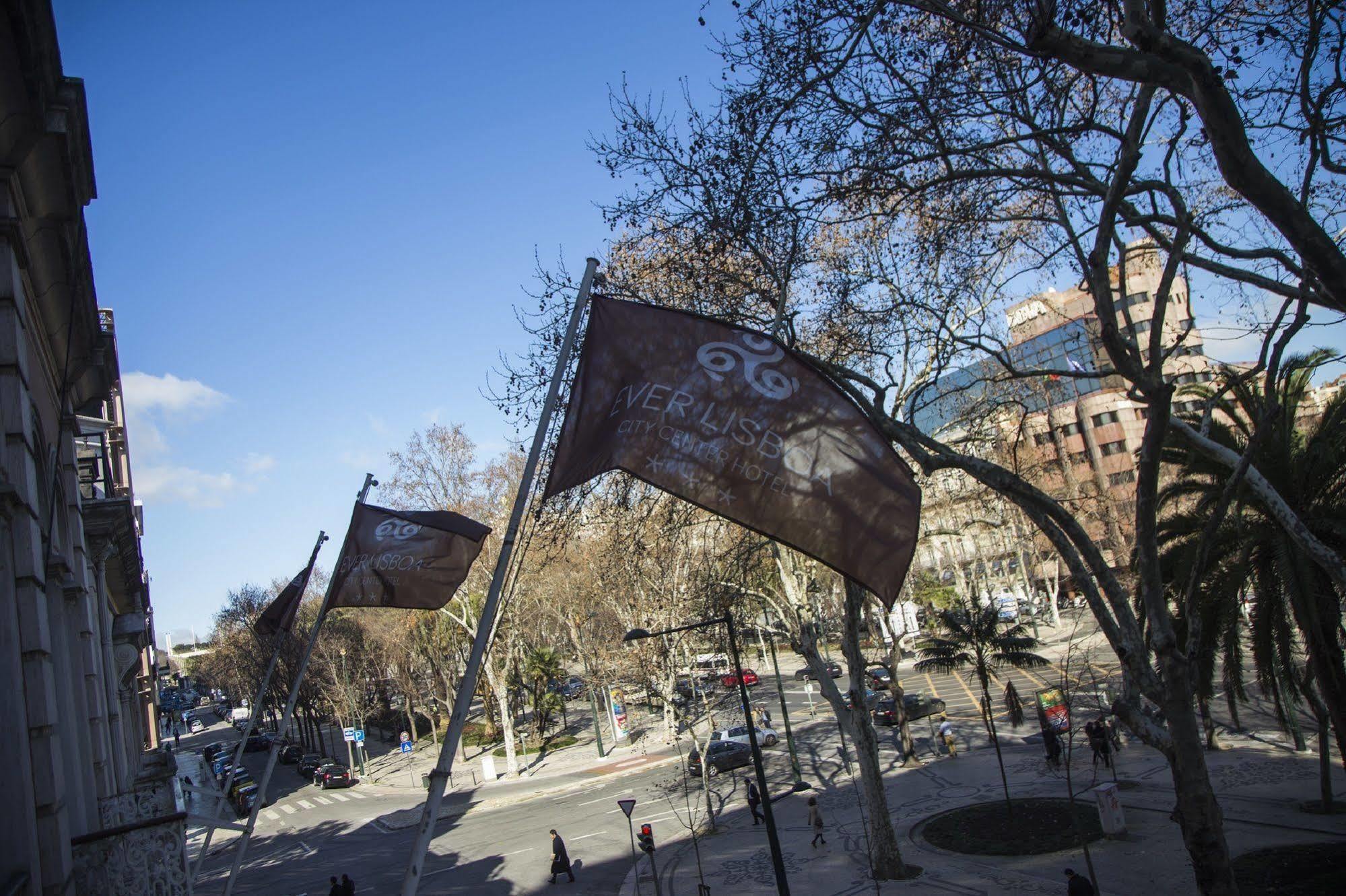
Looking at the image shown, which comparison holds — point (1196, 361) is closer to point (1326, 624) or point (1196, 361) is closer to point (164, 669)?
point (1326, 624)

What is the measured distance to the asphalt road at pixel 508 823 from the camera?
22250mm

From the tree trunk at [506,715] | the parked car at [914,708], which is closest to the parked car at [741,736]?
the parked car at [914,708]

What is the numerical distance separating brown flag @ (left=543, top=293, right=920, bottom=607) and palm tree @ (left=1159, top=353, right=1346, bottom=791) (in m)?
10.5

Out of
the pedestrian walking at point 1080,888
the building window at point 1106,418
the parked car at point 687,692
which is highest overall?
the building window at point 1106,418

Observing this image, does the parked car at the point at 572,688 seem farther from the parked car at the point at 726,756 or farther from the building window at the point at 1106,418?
the building window at the point at 1106,418

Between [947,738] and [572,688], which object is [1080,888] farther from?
[572,688]

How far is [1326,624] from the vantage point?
545 inches

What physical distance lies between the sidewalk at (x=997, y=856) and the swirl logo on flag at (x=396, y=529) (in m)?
11.6

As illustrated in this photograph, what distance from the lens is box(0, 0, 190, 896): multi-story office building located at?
6672 mm

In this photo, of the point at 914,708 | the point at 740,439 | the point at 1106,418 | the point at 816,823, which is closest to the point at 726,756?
the point at 914,708

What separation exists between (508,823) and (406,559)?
71.3ft

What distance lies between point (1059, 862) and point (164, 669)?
9480 cm

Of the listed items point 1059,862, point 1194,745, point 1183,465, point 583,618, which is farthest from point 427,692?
point 1194,745

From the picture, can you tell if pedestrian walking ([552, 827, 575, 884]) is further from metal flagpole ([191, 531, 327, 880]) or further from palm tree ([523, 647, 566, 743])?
palm tree ([523, 647, 566, 743])
